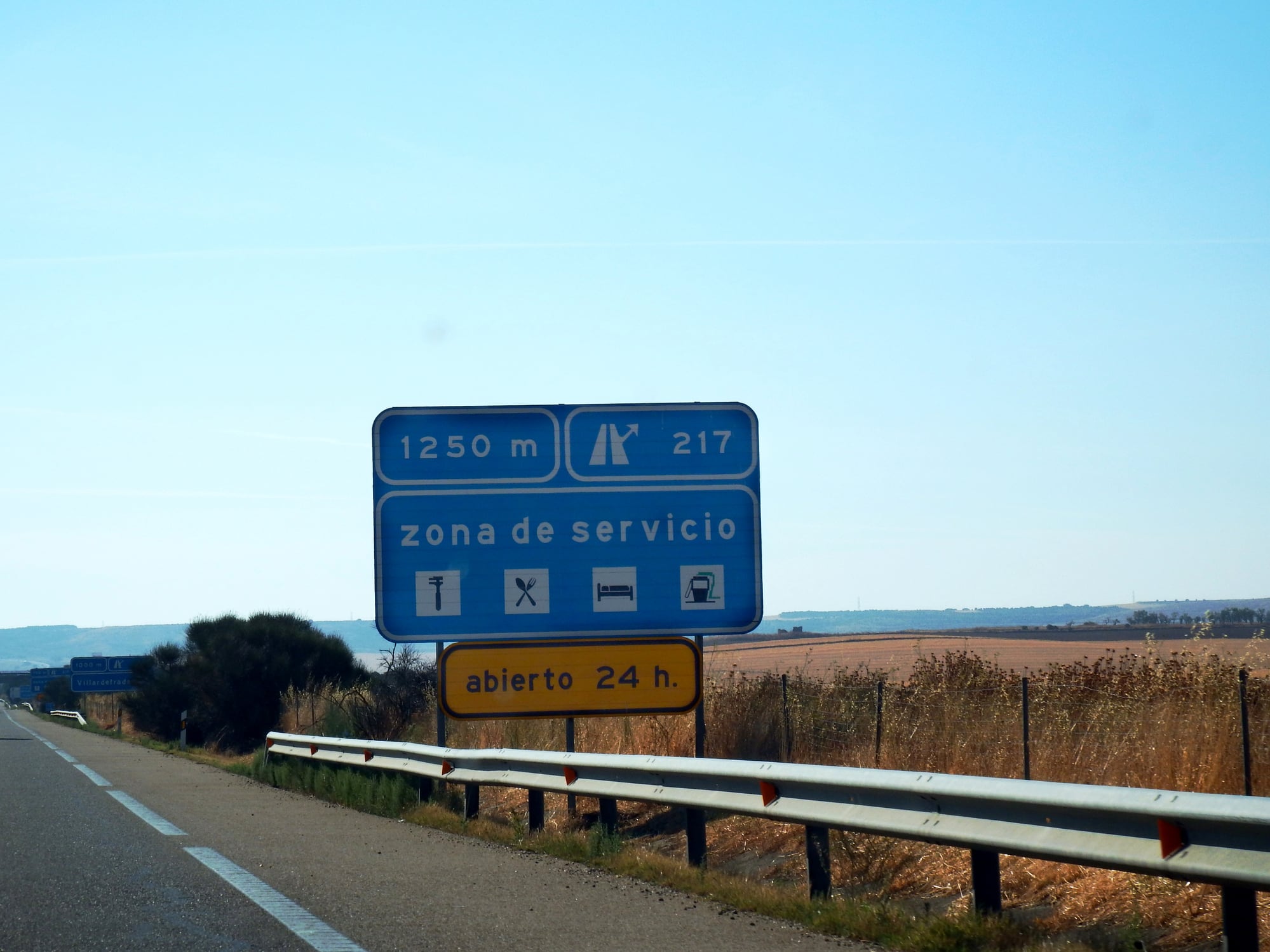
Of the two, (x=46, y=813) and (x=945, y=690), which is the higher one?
(x=945, y=690)

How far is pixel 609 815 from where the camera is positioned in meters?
11.0

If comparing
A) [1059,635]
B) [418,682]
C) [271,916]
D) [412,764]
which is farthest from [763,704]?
[1059,635]

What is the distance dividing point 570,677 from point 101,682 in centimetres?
4787

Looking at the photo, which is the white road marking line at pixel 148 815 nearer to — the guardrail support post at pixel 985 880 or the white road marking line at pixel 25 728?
the guardrail support post at pixel 985 880

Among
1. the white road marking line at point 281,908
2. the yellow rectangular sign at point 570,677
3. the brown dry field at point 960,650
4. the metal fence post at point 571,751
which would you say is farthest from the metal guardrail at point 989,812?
the brown dry field at point 960,650

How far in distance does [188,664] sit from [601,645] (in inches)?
1599

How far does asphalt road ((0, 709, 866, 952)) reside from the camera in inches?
282

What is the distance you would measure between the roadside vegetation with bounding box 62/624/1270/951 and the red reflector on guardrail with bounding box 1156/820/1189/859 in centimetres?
92

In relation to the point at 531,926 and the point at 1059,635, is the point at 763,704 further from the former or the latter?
the point at 1059,635

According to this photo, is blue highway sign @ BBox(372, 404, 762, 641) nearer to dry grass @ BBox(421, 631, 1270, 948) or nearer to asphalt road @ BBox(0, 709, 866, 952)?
dry grass @ BBox(421, 631, 1270, 948)

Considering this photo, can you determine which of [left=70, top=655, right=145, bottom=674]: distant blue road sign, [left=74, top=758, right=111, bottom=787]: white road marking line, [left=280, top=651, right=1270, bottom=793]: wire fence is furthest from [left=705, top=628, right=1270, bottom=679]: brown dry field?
[left=70, top=655, right=145, bottom=674]: distant blue road sign

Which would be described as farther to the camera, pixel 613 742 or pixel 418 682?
pixel 418 682

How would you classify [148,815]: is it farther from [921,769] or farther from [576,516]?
[921,769]

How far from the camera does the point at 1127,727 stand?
40.0 ft
